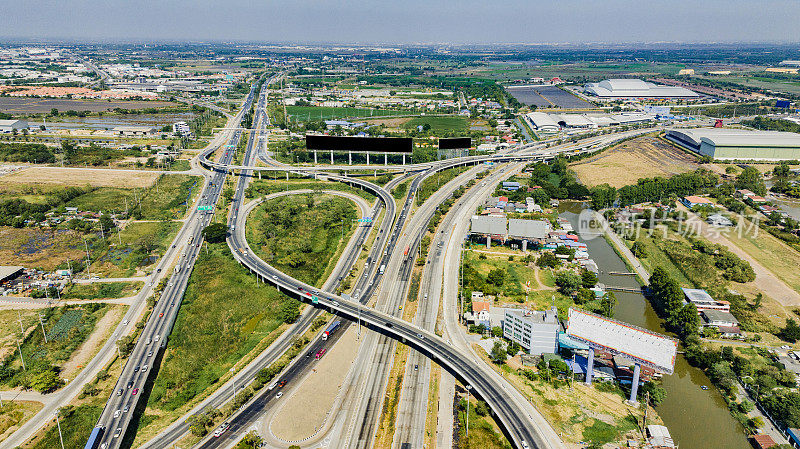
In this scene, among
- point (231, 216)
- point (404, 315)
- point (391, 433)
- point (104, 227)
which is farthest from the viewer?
point (231, 216)

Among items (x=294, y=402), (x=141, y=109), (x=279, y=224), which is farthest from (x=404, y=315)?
(x=141, y=109)

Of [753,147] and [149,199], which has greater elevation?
[753,147]

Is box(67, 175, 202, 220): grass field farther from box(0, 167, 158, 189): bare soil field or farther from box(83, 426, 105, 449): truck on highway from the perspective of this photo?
box(83, 426, 105, 449): truck on highway

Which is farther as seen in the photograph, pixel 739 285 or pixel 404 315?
pixel 739 285

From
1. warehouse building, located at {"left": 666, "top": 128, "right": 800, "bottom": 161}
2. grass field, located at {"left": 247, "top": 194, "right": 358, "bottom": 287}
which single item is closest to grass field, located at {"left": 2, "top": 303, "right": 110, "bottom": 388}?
grass field, located at {"left": 247, "top": 194, "right": 358, "bottom": 287}

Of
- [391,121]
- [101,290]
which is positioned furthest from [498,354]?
[391,121]

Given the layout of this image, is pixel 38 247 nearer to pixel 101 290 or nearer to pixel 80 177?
pixel 101 290

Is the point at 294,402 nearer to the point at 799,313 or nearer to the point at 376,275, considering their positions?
the point at 376,275
